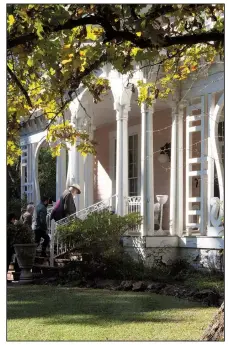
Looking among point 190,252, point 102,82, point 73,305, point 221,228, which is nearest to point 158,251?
point 190,252

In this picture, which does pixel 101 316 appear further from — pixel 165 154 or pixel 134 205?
pixel 165 154

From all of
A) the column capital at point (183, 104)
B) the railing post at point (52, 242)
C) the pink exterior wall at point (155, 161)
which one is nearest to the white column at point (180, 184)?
the column capital at point (183, 104)

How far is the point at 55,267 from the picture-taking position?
1197cm

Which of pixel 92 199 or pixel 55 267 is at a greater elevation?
pixel 92 199

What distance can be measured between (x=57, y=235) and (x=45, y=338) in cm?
560

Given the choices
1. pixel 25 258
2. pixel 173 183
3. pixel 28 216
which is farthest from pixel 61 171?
pixel 173 183

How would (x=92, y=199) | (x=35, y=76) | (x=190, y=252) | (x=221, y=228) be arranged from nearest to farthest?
(x=35, y=76), (x=221, y=228), (x=190, y=252), (x=92, y=199)

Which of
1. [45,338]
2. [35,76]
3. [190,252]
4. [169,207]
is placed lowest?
[45,338]

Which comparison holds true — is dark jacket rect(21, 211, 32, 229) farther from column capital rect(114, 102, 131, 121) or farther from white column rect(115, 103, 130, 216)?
column capital rect(114, 102, 131, 121)

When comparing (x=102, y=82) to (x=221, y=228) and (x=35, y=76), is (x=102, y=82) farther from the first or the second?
(x=221, y=228)

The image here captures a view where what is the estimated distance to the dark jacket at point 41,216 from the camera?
506 inches

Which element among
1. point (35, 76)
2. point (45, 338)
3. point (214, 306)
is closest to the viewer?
point (45, 338)

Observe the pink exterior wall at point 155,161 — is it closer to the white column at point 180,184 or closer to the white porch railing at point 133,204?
the white column at point 180,184

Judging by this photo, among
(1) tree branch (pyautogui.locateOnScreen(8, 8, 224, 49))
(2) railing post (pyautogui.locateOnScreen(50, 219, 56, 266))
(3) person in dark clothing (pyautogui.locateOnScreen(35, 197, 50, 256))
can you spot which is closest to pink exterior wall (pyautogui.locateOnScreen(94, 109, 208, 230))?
(3) person in dark clothing (pyautogui.locateOnScreen(35, 197, 50, 256))
